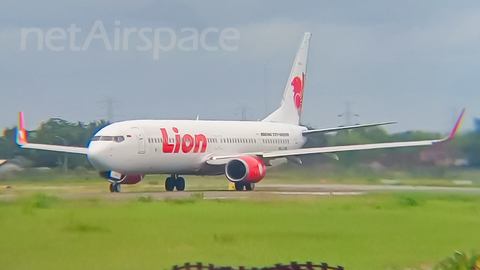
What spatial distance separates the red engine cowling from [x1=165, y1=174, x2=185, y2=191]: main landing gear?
1657 mm

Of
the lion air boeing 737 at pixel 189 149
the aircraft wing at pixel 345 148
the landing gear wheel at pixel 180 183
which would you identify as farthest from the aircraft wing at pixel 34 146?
the aircraft wing at pixel 345 148

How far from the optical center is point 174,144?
27938mm

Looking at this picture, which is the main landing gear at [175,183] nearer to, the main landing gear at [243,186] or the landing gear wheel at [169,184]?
the landing gear wheel at [169,184]

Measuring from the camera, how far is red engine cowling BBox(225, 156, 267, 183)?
2747 centimetres

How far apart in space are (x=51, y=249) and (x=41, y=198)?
5.27m

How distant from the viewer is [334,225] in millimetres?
11867

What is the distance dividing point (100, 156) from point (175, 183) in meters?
3.99

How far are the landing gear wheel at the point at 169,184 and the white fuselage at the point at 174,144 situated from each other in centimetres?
27

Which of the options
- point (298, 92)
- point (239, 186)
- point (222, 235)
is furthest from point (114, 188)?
point (298, 92)

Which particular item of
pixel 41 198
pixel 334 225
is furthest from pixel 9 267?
pixel 41 198

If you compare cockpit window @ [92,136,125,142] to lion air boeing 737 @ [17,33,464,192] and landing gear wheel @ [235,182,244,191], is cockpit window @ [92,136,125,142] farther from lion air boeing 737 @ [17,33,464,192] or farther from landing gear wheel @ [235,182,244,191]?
landing gear wheel @ [235,182,244,191]

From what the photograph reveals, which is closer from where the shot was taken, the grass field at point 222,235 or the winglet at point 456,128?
the grass field at point 222,235

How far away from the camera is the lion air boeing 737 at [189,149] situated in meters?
25.5

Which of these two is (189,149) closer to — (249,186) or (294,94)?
(249,186)
